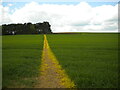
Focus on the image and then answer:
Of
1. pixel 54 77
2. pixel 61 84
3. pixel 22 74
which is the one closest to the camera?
pixel 61 84

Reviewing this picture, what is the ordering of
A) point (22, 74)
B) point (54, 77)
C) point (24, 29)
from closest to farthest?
point (54, 77) < point (22, 74) < point (24, 29)

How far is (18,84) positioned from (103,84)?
13.1 ft

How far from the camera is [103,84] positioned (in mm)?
8945

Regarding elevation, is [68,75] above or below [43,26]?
below

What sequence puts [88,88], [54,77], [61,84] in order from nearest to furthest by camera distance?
[88,88], [61,84], [54,77]

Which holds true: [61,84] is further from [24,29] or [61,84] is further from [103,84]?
[24,29]

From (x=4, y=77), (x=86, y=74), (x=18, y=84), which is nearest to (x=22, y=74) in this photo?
(x=4, y=77)

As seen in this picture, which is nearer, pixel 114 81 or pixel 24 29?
pixel 114 81

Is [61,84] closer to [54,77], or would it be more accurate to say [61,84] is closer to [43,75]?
[54,77]

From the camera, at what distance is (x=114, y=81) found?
9.44 m

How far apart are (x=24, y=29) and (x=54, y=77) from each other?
124 meters

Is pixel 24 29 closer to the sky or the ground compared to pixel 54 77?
closer to the sky

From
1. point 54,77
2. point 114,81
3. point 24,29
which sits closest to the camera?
point 114,81

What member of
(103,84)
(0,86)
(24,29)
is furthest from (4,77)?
(24,29)
